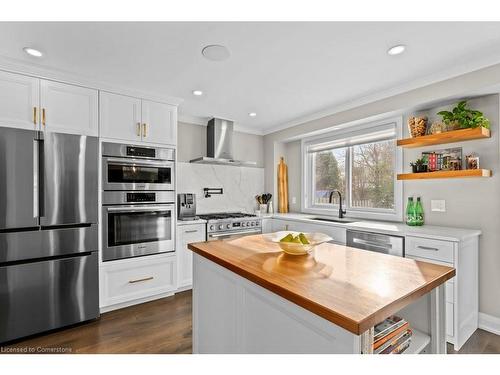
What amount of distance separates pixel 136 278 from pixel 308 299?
252cm

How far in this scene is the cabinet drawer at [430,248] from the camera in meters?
Answer: 2.13

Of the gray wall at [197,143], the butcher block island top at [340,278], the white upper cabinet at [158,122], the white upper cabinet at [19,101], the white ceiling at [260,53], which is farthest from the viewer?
the gray wall at [197,143]

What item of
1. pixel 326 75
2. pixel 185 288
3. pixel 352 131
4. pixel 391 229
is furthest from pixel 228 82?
pixel 185 288

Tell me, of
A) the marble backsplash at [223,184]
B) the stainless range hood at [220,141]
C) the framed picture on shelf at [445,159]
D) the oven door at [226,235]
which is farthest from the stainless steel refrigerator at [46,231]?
the framed picture on shelf at [445,159]

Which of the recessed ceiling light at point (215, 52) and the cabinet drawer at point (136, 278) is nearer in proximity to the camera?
the recessed ceiling light at point (215, 52)

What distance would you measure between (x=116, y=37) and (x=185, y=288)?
2.82 m

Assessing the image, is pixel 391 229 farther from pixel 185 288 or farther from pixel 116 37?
pixel 116 37

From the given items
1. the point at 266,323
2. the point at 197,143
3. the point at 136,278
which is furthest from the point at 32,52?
the point at 266,323

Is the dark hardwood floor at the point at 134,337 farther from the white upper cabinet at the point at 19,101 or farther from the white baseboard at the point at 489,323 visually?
the white upper cabinet at the point at 19,101

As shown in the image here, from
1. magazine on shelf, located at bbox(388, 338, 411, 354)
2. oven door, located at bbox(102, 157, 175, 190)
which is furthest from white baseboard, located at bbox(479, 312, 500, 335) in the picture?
oven door, located at bbox(102, 157, 175, 190)

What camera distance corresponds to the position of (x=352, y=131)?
369 cm

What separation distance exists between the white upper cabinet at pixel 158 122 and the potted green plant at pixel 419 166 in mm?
2714
